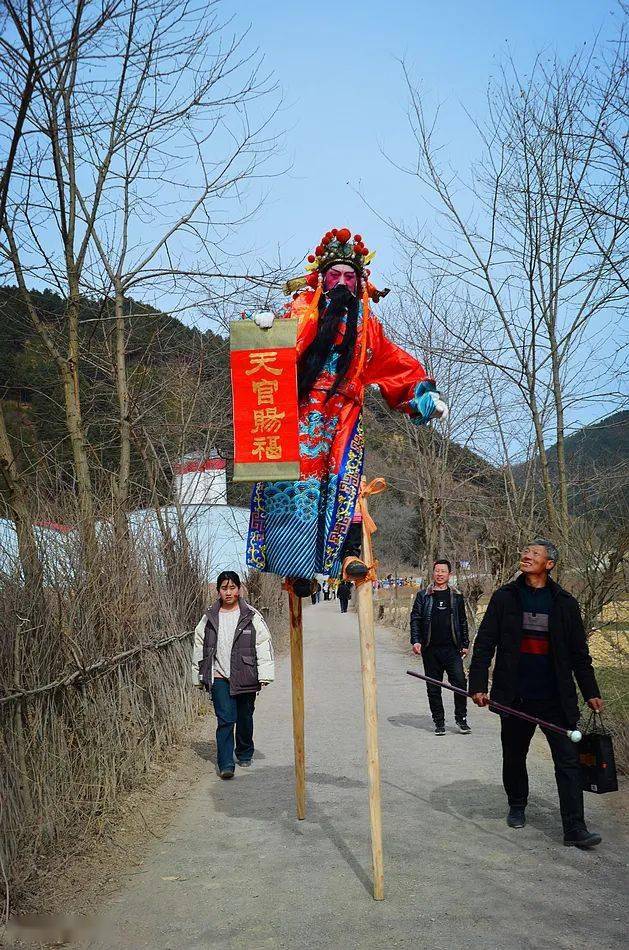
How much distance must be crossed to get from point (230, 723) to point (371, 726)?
2.93 m

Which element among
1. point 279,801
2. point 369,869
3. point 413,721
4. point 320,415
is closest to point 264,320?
point 320,415

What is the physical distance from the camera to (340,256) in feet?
15.8

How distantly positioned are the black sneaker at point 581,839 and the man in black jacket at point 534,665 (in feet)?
0.50

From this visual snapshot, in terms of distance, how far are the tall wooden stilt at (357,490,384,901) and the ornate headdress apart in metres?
1.67

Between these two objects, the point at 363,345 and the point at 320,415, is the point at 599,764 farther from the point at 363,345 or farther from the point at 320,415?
the point at 363,345

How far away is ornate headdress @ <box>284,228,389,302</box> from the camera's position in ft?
15.8

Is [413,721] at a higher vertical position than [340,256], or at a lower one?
lower

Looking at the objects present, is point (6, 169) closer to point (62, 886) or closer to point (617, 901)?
point (62, 886)

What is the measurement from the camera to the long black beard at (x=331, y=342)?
464 cm

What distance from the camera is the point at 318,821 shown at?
17.8 feet

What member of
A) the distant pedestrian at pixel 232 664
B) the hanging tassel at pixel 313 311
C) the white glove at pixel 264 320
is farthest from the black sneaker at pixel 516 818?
the white glove at pixel 264 320

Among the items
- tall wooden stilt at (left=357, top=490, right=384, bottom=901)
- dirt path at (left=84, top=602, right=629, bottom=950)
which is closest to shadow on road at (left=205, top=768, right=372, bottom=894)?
dirt path at (left=84, top=602, right=629, bottom=950)

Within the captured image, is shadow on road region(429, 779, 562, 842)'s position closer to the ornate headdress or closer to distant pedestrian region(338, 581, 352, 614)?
distant pedestrian region(338, 581, 352, 614)

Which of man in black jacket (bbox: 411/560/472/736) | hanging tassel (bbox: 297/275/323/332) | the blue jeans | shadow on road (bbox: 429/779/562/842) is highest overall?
hanging tassel (bbox: 297/275/323/332)
